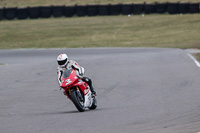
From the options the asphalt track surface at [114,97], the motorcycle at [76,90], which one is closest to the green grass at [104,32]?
the asphalt track surface at [114,97]

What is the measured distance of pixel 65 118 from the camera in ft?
27.2

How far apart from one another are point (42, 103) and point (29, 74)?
18.8ft

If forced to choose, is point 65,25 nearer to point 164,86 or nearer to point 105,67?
point 105,67

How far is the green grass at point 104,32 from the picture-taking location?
95.5 feet

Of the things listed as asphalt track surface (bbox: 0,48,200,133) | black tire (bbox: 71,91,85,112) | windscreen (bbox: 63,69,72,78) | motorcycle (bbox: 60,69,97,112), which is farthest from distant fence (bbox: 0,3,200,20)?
black tire (bbox: 71,91,85,112)

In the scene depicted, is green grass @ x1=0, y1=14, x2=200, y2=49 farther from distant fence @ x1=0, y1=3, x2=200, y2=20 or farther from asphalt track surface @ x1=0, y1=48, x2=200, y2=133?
asphalt track surface @ x1=0, y1=48, x2=200, y2=133

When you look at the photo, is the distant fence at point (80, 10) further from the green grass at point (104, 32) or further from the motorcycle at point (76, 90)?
the motorcycle at point (76, 90)

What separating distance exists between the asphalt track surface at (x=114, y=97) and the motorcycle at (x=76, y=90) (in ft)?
0.85

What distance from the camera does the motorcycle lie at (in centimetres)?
899

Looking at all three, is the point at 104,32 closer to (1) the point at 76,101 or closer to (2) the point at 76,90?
(2) the point at 76,90

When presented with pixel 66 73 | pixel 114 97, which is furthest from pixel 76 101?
pixel 114 97

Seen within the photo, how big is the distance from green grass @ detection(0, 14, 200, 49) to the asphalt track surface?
7.59 meters

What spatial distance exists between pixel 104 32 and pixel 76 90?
25597 millimetres

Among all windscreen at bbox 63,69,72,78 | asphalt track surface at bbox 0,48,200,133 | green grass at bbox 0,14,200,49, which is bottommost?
green grass at bbox 0,14,200,49
